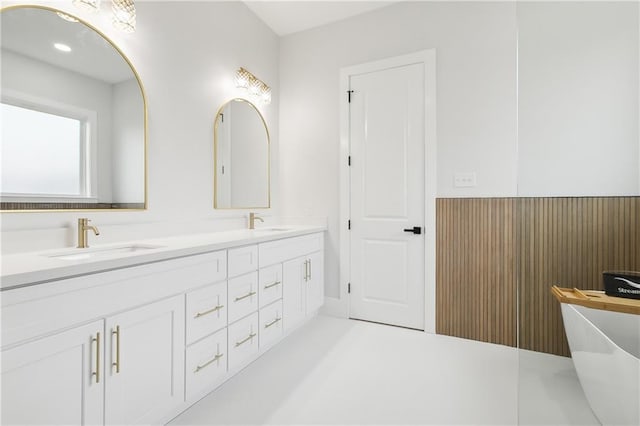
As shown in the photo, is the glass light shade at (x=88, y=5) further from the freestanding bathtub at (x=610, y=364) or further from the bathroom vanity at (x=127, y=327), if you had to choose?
the freestanding bathtub at (x=610, y=364)

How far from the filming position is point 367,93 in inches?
112

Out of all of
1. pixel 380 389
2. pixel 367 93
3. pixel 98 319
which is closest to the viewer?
pixel 98 319

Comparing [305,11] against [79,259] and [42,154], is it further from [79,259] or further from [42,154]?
[79,259]

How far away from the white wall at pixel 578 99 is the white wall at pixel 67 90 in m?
2.10

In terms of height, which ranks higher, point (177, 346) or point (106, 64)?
point (106, 64)

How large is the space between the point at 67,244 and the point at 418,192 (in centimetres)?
240

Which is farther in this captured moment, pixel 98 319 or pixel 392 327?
pixel 392 327

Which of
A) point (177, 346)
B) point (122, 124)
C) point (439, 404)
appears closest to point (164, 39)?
point (122, 124)

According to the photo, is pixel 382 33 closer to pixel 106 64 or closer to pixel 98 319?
pixel 106 64

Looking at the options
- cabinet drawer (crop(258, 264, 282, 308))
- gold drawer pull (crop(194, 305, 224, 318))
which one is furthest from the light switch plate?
gold drawer pull (crop(194, 305, 224, 318))

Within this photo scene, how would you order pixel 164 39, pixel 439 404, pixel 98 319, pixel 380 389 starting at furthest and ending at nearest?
pixel 164 39
pixel 380 389
pixel 439 404
pixel 98 319

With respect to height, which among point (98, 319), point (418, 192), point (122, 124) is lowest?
point (98, 319)

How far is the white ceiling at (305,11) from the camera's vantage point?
2746 mm

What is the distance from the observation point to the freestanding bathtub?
2.97ft
